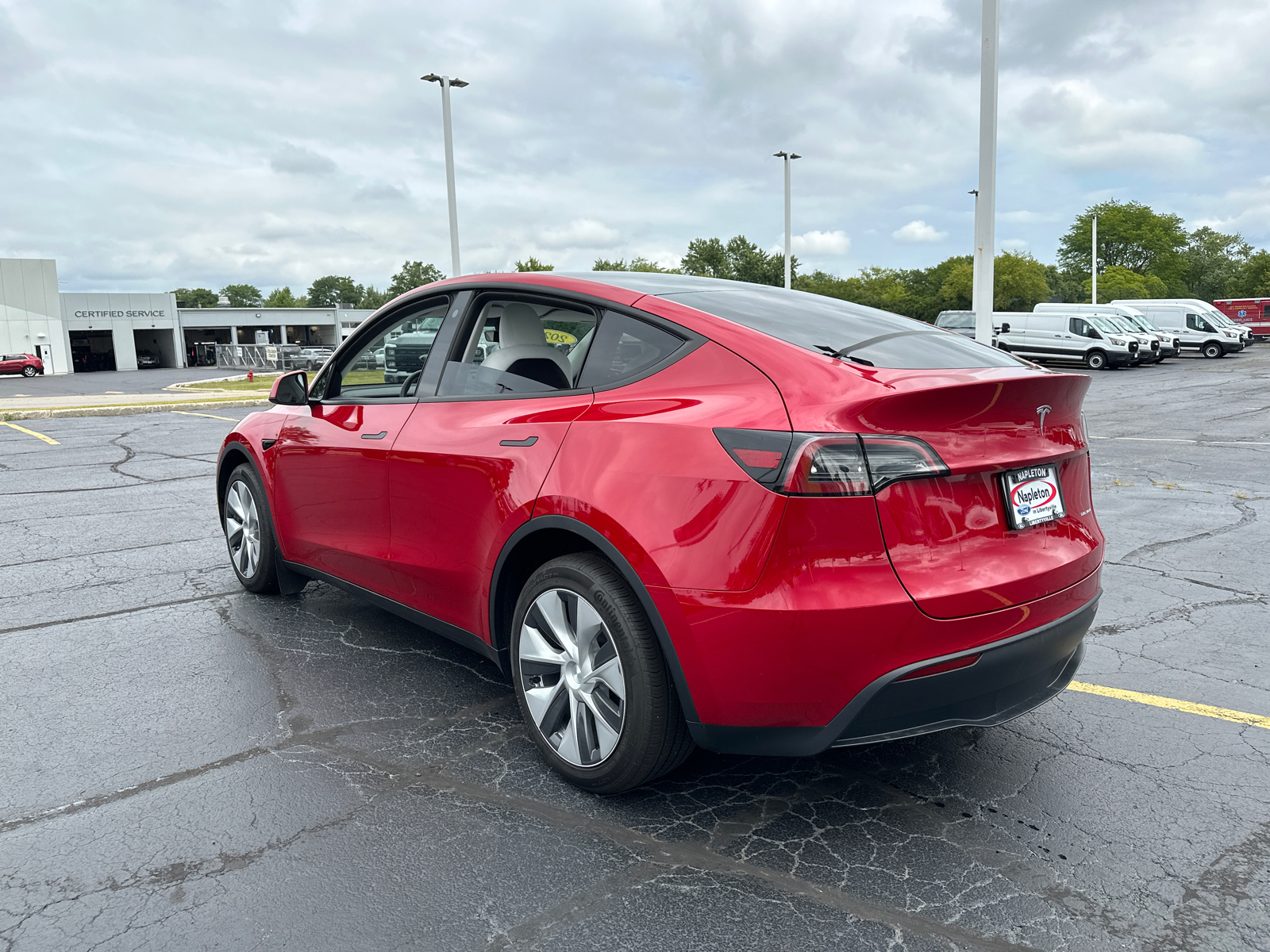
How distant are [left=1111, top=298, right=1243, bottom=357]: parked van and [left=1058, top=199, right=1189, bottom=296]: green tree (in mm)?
56933

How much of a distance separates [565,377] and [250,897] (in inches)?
70.3

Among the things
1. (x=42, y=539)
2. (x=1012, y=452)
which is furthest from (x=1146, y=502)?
(x=42, y=539)

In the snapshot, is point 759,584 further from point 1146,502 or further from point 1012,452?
point 1146,502

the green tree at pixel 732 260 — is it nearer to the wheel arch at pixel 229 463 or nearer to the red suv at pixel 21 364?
the red suv at pixel 21 364

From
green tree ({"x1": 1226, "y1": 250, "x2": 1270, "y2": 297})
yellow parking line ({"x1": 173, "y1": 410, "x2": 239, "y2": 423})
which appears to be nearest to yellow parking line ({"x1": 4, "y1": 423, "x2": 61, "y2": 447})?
yellow parking line ({"x1": 173, "y1": 410, "x2": 239, "y2": 423})

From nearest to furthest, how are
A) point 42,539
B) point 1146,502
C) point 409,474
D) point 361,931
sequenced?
1. point 361,931
2. point 409,474
3. point 42,539
4. point 1146,502

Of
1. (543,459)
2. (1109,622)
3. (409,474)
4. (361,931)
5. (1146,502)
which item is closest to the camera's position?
(361,931)

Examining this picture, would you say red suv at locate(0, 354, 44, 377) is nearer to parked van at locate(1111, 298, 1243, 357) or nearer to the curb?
the curb

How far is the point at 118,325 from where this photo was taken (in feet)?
227

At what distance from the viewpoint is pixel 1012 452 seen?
107 inches

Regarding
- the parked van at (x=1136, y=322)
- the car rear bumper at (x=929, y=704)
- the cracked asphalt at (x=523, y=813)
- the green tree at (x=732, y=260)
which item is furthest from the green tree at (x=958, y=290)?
the car rear bumper at (x=929, y=704)

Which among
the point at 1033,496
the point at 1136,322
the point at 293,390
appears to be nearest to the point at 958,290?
the point at 1136,322

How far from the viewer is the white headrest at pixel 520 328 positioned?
3457mm

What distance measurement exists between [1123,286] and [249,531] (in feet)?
295
